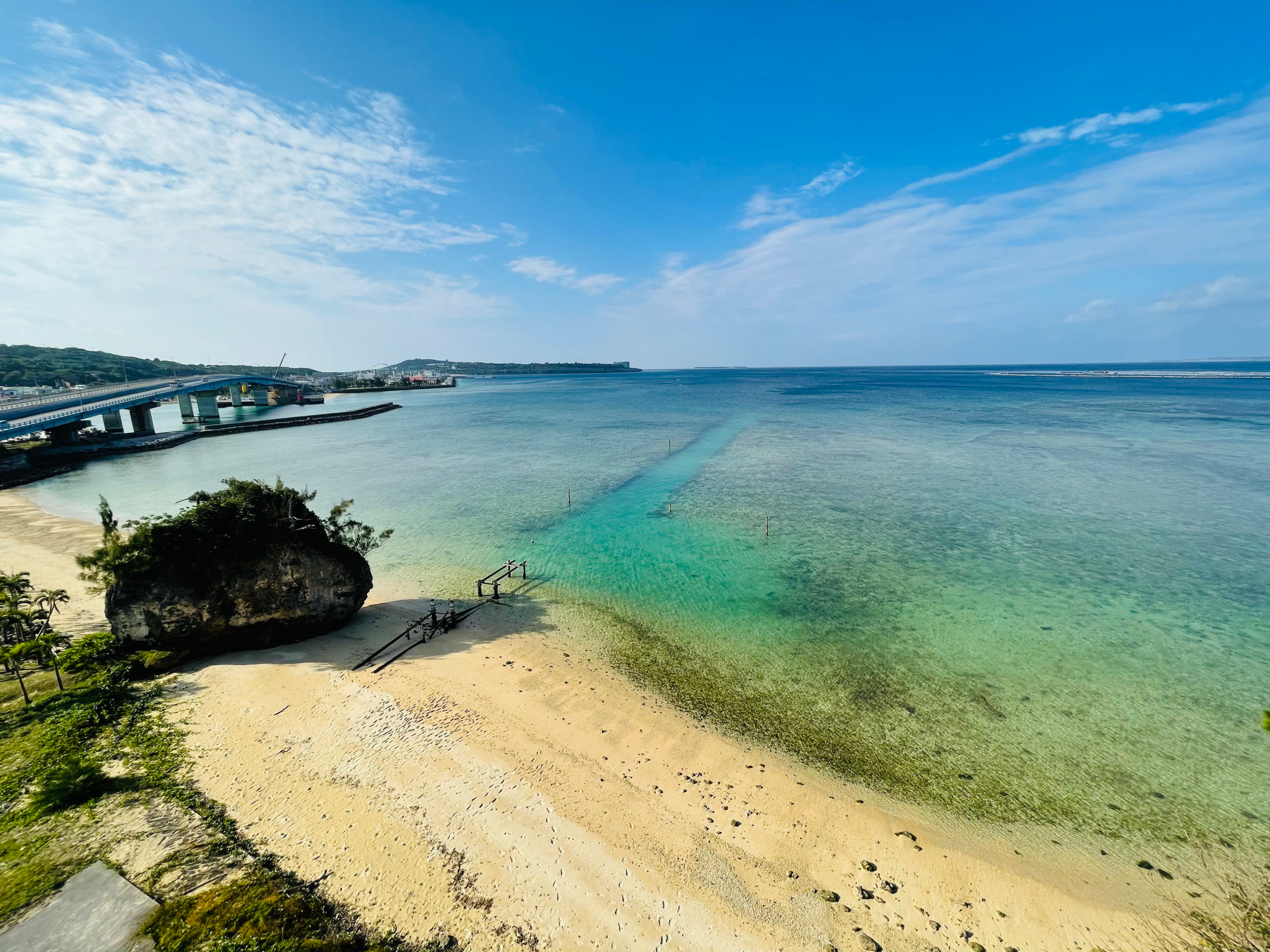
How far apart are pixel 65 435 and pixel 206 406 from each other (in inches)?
1152

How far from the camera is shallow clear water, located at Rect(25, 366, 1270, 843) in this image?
11047mm

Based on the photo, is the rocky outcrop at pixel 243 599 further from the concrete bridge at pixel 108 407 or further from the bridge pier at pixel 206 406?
the bridge pier at pixel 206 406

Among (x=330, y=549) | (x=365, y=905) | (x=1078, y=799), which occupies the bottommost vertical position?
(x=1078, y=799)

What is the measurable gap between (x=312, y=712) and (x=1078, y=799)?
693 inches

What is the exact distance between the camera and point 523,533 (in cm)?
2595

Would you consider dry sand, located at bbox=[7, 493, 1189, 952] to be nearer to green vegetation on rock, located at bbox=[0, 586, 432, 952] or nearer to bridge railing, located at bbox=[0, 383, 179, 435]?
green vegetation on rock, located at bbox=[0, 586, 432, 952]

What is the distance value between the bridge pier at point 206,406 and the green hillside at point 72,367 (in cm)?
4023

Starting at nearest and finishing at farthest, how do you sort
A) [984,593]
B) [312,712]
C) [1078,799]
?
[1078,799]
[312,712]
[984,593]

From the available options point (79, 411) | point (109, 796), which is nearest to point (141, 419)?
point (79, 411)

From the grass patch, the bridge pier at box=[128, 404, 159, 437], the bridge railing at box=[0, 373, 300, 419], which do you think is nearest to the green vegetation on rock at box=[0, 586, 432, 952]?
the grass patch

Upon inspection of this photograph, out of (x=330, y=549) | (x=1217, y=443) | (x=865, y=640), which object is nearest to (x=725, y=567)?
(x=865, y=640)

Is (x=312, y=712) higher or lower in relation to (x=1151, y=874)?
higher

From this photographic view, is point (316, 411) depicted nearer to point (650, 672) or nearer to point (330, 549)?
point (330, 549)

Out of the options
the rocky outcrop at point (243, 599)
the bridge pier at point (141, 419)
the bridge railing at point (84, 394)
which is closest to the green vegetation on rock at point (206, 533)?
the rocky outcrop at point (243, 599)
